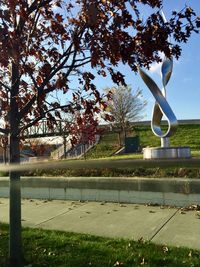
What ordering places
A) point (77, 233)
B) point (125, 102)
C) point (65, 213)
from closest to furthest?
point (77, 233) → point (65, 213) → point (125, 102)

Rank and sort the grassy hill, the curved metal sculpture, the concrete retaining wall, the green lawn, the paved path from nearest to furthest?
the green lawn < the paved path < the concrete retaining wall < the curved metal sculpture < the grassy hill

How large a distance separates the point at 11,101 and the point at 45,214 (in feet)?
12.0

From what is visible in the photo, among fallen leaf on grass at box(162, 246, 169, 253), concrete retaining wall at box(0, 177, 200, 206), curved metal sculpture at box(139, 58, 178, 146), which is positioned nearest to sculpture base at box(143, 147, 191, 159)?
curved metal sculpture at box(139, 58, 178, 146)

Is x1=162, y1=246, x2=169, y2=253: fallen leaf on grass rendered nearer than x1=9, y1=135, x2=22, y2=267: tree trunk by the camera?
No

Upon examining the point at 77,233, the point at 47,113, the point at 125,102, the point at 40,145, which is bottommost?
the point at 77,233

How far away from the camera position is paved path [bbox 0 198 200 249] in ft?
19.8

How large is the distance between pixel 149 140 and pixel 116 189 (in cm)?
2164

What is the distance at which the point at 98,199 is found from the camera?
9250 millimetres

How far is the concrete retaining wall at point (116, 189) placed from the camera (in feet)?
26.7

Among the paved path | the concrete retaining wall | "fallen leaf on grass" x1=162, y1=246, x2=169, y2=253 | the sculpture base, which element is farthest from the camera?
the sculpture base

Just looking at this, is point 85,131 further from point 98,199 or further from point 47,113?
point 98,199

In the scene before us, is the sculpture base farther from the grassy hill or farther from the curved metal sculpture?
the grassy hill

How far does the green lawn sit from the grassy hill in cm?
1845

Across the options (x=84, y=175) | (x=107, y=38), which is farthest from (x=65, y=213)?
(x=107, y=38)
